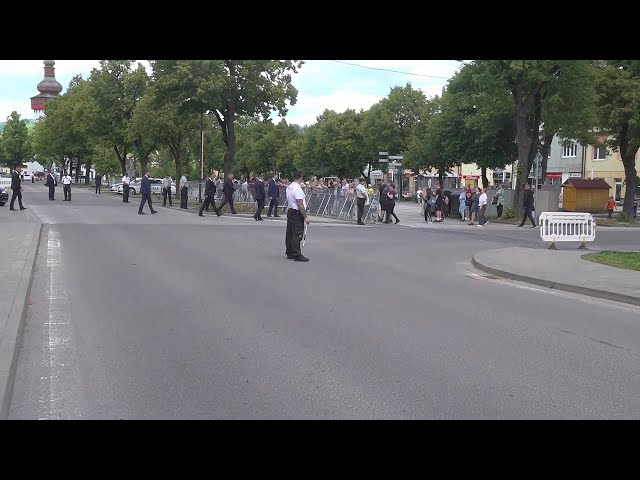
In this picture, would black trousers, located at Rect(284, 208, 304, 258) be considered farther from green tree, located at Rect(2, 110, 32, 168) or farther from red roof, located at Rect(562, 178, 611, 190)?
green tree, located at Rect(2, 110, 32, 168)

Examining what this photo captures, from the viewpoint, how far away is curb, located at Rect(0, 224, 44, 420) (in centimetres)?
568

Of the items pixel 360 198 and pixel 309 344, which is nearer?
pixel 309 344

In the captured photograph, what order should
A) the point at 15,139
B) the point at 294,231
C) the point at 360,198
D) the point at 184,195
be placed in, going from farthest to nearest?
the point at 15,139 < the point at 184,195 < the point at 360,198 < the point at 294,231

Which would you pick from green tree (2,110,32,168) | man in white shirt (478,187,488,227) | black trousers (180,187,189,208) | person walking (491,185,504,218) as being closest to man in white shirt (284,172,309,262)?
man in white shirt (478,187,488,227)

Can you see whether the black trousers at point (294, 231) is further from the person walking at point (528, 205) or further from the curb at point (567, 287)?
the person walking at point (528, 205)

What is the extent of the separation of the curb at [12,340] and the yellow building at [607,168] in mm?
54940

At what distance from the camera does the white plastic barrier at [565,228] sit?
65.7 feet

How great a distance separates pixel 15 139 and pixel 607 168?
393 ft

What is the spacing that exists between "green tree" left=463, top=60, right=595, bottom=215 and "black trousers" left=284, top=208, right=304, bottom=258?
60.8ft

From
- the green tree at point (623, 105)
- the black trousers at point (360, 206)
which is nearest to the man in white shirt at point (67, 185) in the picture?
the black trousers at point (360, 206)

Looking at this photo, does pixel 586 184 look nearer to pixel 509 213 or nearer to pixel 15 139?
pixel 509 213

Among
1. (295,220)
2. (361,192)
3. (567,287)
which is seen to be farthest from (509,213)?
(567,287)

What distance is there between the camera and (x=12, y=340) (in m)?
7.25
